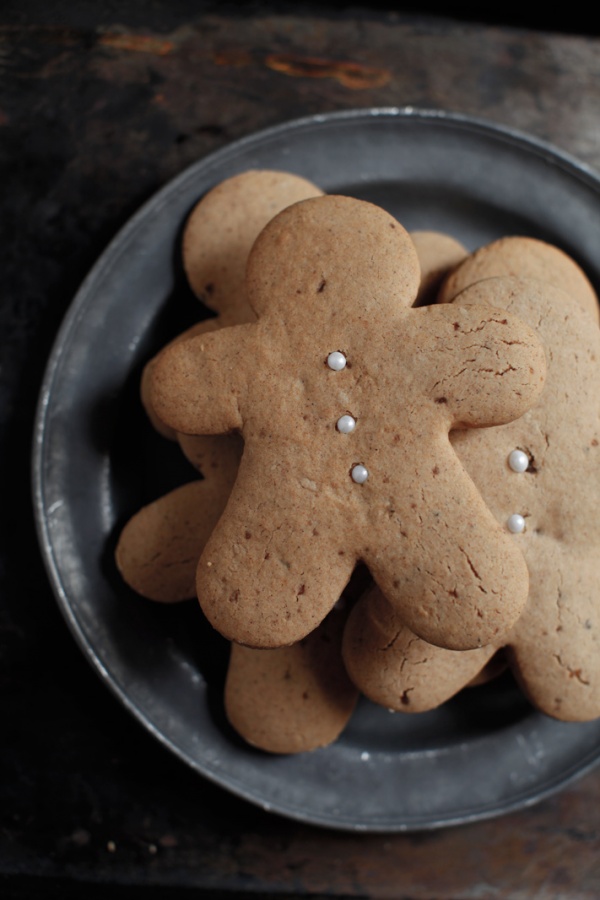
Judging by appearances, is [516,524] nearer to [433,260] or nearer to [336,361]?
[336,361]

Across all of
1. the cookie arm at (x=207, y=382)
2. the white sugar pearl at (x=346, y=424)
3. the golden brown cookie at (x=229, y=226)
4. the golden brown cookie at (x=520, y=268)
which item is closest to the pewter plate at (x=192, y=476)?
the golden brown cookie at (x=229, y=226)

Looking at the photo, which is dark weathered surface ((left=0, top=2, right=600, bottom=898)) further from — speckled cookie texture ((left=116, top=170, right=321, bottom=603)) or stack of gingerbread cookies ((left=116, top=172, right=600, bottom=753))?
stack of gingerbread cookies ((left=116, top=172, right=600, bottom=753))

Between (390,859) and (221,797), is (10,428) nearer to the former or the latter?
(221,797)

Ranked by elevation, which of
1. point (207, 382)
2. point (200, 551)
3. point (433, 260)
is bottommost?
point (200, 551)

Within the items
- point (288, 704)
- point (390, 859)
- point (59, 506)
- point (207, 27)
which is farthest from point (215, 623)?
point (207, 27)

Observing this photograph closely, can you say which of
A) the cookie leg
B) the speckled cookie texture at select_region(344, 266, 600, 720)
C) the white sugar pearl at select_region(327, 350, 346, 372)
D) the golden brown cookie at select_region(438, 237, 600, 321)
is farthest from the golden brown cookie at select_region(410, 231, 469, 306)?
the cookie leg

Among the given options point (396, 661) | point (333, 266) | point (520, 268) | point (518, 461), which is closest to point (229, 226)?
point (333, 266)
